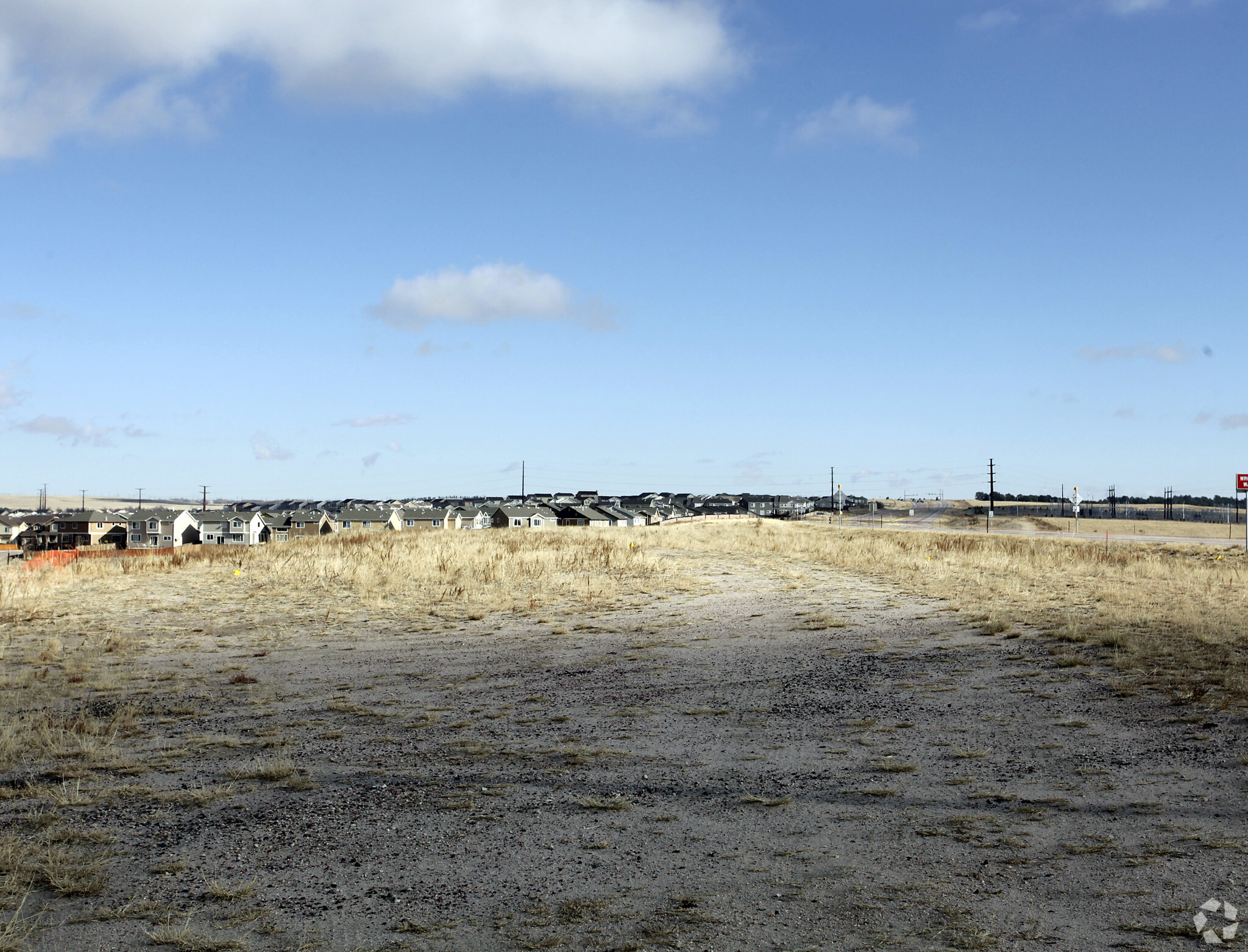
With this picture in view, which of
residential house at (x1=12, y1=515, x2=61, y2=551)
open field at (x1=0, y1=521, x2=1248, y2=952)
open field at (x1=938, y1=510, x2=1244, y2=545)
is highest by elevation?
open field at (x1=0, y1=521, x2=1248, y2=952)

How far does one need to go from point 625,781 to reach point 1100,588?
19399 mm

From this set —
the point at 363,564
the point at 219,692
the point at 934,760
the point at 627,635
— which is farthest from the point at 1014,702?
the point at 363,564

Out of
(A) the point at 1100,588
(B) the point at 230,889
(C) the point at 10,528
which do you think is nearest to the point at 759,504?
(C) the point at 10,528

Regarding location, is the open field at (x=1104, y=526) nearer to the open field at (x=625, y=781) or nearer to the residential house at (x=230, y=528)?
the open field at (x=625, y=781)

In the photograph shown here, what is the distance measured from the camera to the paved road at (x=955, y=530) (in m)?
54.1

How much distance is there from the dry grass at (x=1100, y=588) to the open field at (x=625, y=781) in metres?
0.17

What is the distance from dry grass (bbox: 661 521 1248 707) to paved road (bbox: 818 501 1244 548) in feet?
20.5

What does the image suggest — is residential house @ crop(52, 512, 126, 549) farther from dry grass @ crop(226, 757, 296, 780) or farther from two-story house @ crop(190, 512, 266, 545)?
dry grass @ crop(226, 757, 296, 780)

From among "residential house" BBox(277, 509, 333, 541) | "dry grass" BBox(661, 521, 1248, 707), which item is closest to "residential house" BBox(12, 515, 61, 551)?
"residential house" BBox(277, 509, 333, 541)

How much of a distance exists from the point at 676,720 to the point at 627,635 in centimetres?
640

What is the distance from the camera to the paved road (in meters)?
54.1

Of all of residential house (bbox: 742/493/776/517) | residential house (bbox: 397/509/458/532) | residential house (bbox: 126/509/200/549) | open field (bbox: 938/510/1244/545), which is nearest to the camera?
open field (bbox: 938/510/1244/545)

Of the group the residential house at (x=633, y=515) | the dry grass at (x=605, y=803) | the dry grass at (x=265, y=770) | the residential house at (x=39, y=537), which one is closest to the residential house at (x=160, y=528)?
the residential house at (x=39, y=537)

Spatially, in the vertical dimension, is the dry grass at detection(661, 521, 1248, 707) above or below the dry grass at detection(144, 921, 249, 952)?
above
